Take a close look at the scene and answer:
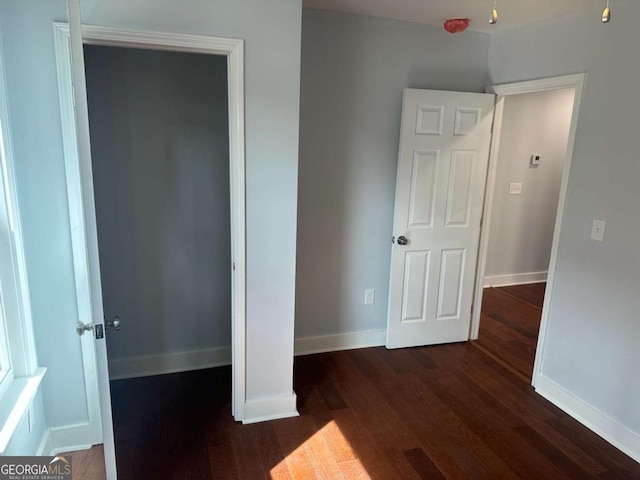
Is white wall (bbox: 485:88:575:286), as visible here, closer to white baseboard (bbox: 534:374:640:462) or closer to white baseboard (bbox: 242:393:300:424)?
white baseboard (bbox: 534:374:640:462)

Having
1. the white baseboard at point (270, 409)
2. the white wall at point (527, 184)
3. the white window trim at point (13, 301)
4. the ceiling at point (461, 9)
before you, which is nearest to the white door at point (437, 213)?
the ceiling at point (461, 9)

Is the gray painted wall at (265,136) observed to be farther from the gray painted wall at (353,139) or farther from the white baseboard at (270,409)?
the gray painted wall at (353,139)

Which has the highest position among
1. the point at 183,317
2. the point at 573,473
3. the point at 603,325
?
the point at 603,325

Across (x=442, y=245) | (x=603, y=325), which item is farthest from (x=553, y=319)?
(x=442, y=245)

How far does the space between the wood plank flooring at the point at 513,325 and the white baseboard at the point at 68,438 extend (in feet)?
9.37

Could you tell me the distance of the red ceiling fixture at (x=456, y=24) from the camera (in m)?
2.88

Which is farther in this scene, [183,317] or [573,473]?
[183,317]

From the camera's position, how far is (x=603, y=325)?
2498 mm

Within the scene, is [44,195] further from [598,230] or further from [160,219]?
[598,230]

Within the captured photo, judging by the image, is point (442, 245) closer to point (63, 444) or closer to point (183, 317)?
point (183, 317)

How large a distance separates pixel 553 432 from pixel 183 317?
2.49m

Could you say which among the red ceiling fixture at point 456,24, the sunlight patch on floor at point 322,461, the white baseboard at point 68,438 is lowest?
the sunlight patch on floor at point 322,461

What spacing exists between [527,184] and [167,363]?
14.1 ft

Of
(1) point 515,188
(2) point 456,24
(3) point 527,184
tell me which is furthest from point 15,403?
(3) point 527,184
